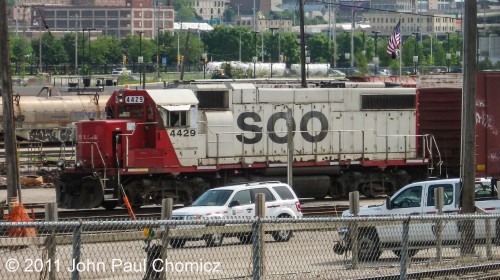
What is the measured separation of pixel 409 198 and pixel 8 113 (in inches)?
436

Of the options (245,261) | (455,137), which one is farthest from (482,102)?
(245,261)

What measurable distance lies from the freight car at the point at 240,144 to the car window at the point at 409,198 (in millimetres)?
10200

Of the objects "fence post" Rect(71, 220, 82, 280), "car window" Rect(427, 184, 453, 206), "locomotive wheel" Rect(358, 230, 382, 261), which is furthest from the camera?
"car window" Rect(427, 184, 453, 206)

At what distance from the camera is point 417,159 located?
37.4 m

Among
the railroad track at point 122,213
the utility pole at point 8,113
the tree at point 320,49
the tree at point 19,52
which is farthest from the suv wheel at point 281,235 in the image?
the tree at point 320,49

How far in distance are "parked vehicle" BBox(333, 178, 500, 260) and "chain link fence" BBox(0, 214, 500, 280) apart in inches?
0.9

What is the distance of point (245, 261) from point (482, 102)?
1659cm

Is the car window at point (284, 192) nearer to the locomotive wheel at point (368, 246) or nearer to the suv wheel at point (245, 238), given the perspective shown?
the locomotive wheel at point (368, 246)

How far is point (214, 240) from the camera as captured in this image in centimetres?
1263

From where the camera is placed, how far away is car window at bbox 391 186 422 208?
890 inches

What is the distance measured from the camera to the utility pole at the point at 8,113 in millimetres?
27016

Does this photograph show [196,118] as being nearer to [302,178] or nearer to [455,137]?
[302,178]

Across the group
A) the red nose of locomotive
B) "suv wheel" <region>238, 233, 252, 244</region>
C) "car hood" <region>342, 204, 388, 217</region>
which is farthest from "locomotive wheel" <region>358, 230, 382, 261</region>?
the red nose of locomotive

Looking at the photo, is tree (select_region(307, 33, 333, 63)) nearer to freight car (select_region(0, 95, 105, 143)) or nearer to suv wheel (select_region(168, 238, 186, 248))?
freight car (select_region(0, 95, 105, 143))
